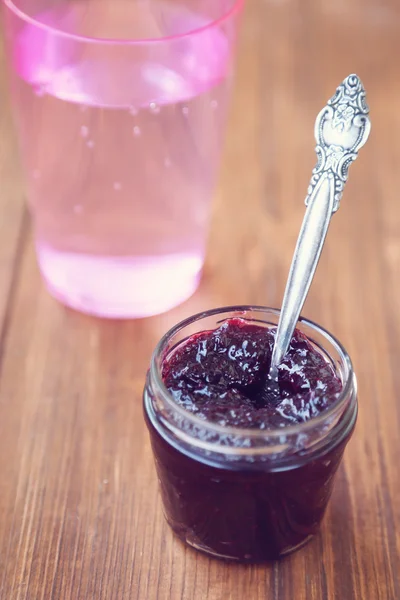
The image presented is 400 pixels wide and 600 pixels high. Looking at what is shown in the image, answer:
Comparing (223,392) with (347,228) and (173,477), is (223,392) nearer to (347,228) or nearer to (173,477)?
(173,477)

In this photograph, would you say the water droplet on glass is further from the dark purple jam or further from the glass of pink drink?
the dark purple jam

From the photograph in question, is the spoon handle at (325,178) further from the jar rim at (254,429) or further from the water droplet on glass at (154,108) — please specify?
the water droplet on glass at (154,108)

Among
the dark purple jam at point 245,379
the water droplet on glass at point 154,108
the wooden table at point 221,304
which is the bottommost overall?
the wooden table at point 221,304

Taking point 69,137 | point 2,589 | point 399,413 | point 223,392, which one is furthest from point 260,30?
point 2,589

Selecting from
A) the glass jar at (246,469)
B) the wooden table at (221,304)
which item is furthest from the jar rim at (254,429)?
the wooden table at (221,304)

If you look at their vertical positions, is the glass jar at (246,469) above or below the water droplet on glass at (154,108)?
below

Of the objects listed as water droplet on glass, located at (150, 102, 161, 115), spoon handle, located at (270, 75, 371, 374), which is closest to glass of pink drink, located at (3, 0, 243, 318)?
water droplet on glass, located at (150, 102, 161, 115)

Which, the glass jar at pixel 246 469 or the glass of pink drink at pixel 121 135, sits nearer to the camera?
the glass jar at pixel 246 469

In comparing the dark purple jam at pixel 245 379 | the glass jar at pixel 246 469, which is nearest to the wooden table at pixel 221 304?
the glass jar at pixel 246 469
